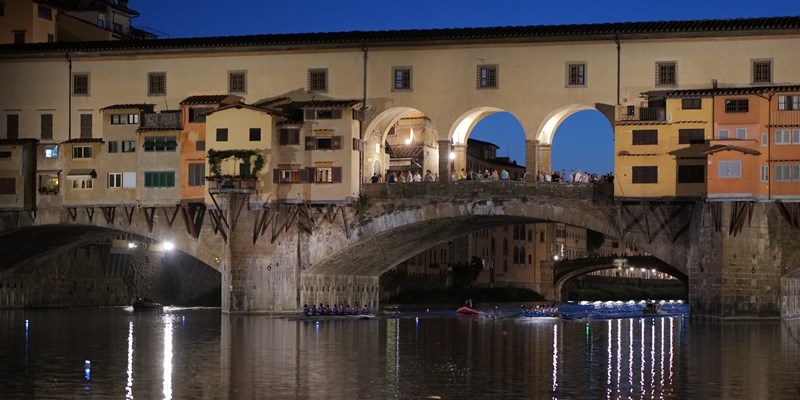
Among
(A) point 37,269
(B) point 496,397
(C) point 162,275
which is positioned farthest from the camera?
(C) point 162,275

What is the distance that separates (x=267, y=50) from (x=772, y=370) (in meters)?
36.5

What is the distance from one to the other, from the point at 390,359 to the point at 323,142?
87.1 feet

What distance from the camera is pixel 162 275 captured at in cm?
9362

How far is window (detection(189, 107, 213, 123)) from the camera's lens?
236 ft

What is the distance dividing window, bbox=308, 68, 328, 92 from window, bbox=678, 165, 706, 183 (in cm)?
1754

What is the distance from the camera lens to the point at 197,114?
7212cm

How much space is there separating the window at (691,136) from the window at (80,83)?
30230mm

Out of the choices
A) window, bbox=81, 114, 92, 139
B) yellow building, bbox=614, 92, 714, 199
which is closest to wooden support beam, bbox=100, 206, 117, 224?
window, bbox=81, 114, 92, 139

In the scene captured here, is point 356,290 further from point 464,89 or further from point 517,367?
point 517,367

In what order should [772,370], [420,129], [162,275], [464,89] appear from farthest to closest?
[162,275] → [420,129] → [464,89] → [772,370]

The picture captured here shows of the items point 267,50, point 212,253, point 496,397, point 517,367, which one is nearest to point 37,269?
point 212,253

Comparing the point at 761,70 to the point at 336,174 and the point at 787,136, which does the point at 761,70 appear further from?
the point at 336,174

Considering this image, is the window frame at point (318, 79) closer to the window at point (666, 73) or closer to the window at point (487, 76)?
the window at point (487, 76)

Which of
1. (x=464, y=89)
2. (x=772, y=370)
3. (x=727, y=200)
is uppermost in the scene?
(x=464, y=89)
